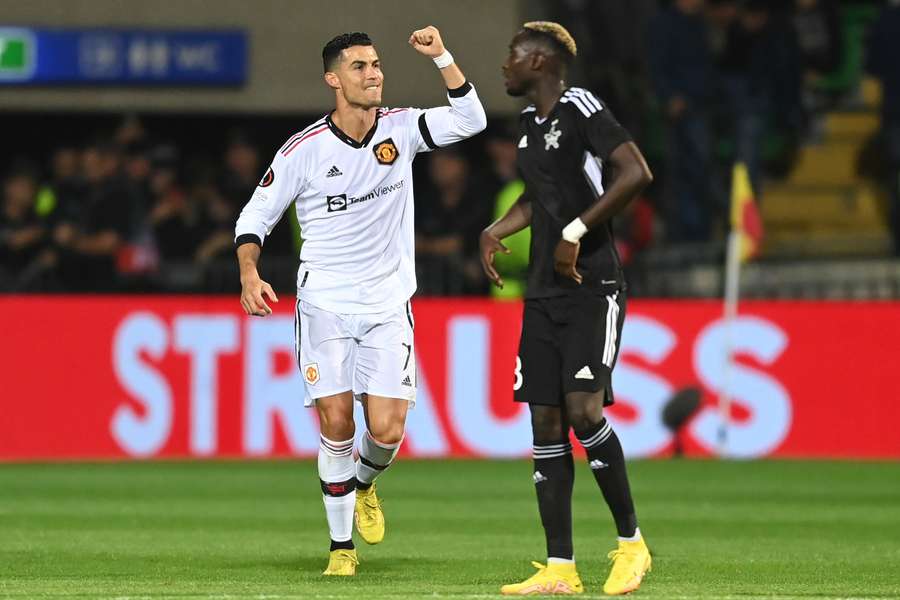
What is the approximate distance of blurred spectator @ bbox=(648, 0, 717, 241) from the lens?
65.4ft

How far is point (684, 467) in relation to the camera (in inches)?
651

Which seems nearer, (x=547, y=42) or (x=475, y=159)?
(x=547, y=42)

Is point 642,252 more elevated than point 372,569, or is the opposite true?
point 642,252

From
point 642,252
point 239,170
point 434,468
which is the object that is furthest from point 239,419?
point 642,252

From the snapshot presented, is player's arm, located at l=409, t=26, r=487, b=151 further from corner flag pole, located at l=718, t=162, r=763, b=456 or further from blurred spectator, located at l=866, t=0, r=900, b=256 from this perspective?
blurred spectator, located at l=866, t=0, r=900, b=256

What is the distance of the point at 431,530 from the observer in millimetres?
11797

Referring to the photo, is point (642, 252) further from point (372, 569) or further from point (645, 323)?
point (372, 569)

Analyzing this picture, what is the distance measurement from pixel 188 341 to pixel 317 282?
8.08 meters

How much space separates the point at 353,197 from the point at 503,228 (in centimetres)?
91

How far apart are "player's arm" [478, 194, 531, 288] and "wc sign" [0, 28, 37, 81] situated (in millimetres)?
13342

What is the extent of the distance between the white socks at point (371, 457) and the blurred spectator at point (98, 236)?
888 centimetres

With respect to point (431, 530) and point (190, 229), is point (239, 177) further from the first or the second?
point (431, 530)

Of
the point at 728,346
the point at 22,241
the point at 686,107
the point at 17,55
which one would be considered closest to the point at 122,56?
the point at 17,55

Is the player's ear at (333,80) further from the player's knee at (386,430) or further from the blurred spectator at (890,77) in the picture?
the blurred spectator at (890,77)
